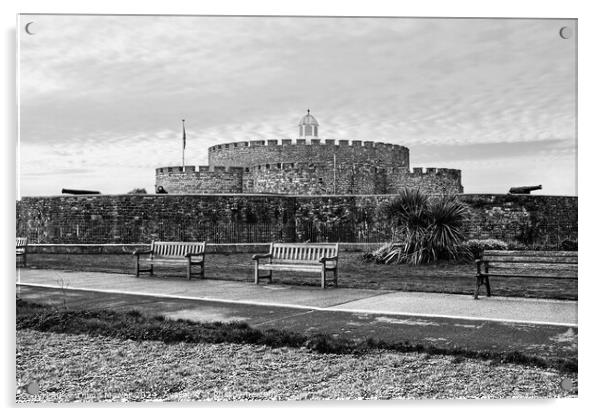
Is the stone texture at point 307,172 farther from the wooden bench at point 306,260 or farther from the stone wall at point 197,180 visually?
the wooden bench at point 306,260

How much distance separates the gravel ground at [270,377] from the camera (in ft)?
13.8

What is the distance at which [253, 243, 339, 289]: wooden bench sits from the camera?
8711 mm

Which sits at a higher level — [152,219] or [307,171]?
[307,171]

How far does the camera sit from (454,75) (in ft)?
18.8

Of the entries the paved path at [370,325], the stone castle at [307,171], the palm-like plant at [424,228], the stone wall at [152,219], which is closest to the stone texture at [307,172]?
the stone castle at [307,171]

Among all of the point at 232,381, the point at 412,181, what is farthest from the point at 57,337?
the point at 412,181

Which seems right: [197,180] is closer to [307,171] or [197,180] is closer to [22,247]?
[307,171]

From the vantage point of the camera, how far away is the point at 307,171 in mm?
31047

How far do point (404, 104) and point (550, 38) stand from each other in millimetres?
1530

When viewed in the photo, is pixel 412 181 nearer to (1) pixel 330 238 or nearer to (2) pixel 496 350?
(1) pixel 330 238

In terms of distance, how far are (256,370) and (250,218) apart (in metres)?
14.1

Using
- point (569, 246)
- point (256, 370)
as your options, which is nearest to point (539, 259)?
point (256, 370)

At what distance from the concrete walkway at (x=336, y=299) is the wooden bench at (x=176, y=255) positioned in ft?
1.16

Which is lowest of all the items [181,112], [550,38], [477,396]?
[477,396]
